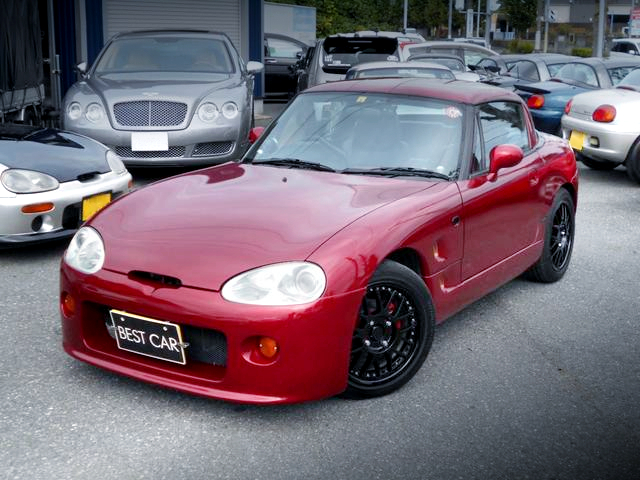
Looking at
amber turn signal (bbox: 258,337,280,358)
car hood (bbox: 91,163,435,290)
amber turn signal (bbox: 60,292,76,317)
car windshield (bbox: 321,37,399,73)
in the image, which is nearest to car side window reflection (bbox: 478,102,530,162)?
car hood (bbox: 91,163,435,290)

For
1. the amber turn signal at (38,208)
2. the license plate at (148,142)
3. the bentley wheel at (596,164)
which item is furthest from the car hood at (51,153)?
the bentley wheel at (596,164)

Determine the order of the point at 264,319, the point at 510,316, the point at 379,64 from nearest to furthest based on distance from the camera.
Answer: 1. the point at 264,319
2. the point at 510,316
3. the point at 379,64

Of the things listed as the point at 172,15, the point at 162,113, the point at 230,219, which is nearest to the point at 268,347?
the point at 230,219

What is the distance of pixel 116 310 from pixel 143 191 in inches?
34.1

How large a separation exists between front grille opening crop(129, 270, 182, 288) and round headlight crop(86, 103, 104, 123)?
528 centimetres

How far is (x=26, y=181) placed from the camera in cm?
561

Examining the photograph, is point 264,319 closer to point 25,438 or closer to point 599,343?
point 25,438

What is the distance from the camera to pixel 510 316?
16.4 feet

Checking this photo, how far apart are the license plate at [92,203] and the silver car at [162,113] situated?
89.3 inches

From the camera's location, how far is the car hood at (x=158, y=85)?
27.8 ft

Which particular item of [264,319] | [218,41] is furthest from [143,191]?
[218,41]

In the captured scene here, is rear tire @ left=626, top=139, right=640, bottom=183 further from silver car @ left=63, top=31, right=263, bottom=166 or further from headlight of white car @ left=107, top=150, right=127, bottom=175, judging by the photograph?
headlight of white car @ left=107, top=150, right=127, bottom=175

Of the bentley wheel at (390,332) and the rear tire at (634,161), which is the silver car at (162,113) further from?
the bentley wheel at (390,332)

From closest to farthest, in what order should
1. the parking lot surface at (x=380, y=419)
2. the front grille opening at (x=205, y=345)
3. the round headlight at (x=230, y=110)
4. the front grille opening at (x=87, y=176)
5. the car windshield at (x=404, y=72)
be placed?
the parking lot surface at (x=380, y=419) < the front grille opening at (x=205, y=345) < the front grille opening at (x=87, y=176) < the round headlight at (x=230, y=110) < the car windshield at (x=404, y=72)
